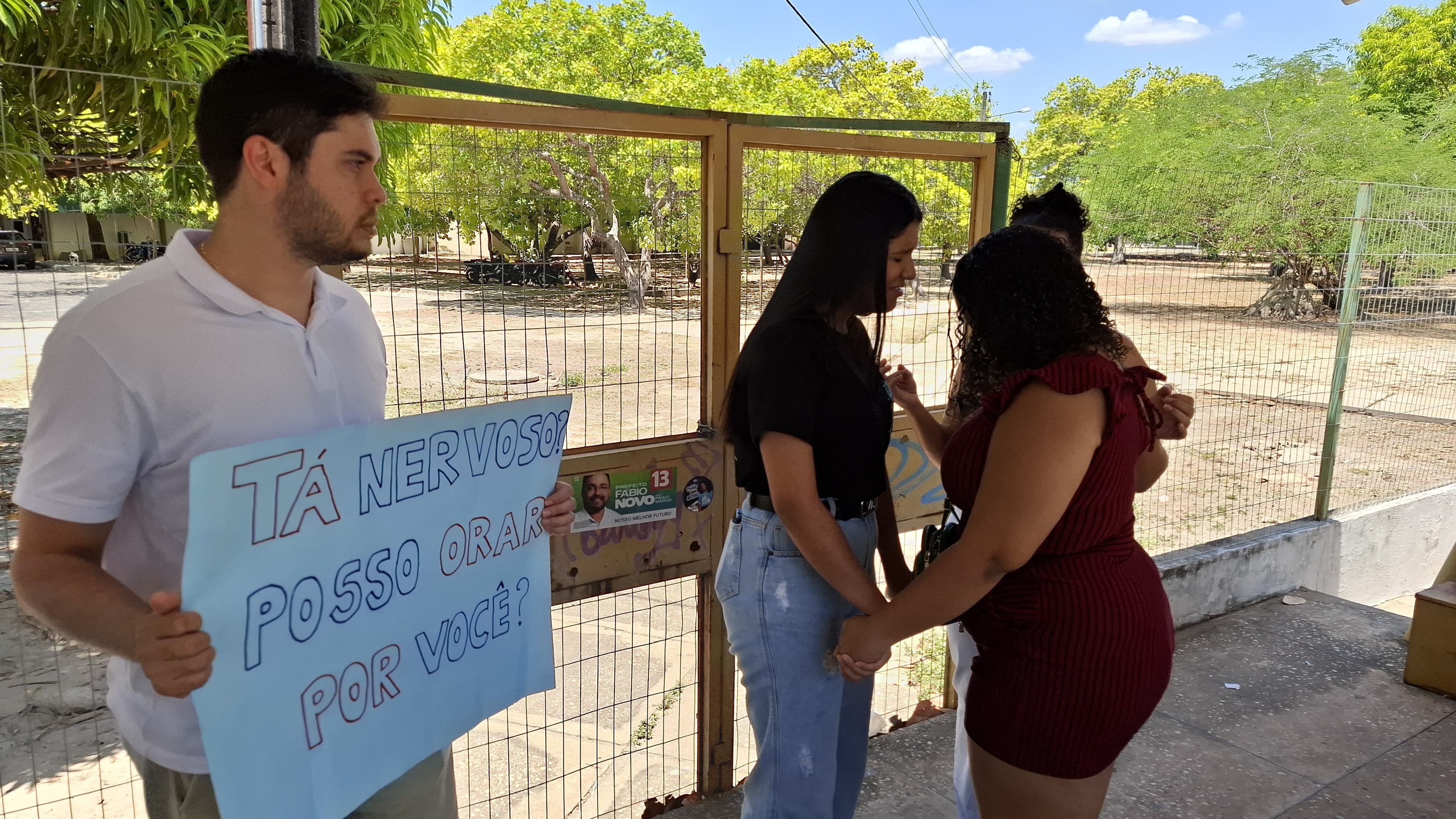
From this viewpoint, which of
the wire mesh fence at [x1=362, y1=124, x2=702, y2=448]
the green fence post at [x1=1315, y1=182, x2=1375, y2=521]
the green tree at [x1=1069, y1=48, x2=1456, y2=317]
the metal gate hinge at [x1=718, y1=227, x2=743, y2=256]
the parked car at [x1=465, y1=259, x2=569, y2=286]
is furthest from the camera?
the green tree at [x1=1069, y1=48, x2=1456, y2=317]

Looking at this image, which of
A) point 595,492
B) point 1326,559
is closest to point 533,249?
point 595,492

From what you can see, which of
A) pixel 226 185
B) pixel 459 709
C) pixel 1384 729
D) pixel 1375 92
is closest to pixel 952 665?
pixel 1384 729

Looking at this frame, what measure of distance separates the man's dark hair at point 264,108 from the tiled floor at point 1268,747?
2.60 metres

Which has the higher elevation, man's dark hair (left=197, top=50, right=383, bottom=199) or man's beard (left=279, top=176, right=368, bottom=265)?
man's dark hair (left=197, top=50, right=383, bottom=199)

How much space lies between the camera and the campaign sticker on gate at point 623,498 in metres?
2.72

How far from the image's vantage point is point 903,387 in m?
2.38

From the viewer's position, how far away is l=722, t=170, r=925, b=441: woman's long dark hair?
6.03 ft

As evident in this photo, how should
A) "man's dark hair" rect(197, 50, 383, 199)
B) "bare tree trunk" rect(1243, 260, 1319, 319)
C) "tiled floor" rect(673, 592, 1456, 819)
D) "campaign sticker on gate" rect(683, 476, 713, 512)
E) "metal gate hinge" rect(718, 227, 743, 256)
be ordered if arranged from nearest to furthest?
"man's dark hair" rect(197, 50, 383, 199) < "metal gate hinge" rect(718, 227, 743, 256) < "campaign sticker on gate" rect(683, 476, 713, 512) < "tiled floor" rect(673, 592, 1456, 819) < "bare tree trunk" rect(1243, 260, 1319, 319)

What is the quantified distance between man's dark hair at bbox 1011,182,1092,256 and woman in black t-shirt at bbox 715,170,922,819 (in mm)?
758

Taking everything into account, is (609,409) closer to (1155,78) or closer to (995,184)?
(995,184)

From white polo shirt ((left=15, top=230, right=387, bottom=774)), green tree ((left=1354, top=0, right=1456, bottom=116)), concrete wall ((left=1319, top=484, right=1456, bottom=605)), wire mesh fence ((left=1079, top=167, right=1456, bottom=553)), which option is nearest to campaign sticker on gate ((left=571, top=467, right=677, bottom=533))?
white polo shirt ((left=15, top=230, right=387, bottom=774))

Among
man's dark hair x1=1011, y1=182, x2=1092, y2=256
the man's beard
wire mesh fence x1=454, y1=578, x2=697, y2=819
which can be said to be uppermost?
man's dark hair x1=1011, y1=182, x2=1092, y2=256

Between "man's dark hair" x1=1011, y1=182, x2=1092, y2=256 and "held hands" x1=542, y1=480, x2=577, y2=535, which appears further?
"man's dark hair" x1=1011, y1=182, x2=1092, y2=256

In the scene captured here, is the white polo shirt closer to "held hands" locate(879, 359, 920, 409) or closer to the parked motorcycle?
the parked motorcycle
